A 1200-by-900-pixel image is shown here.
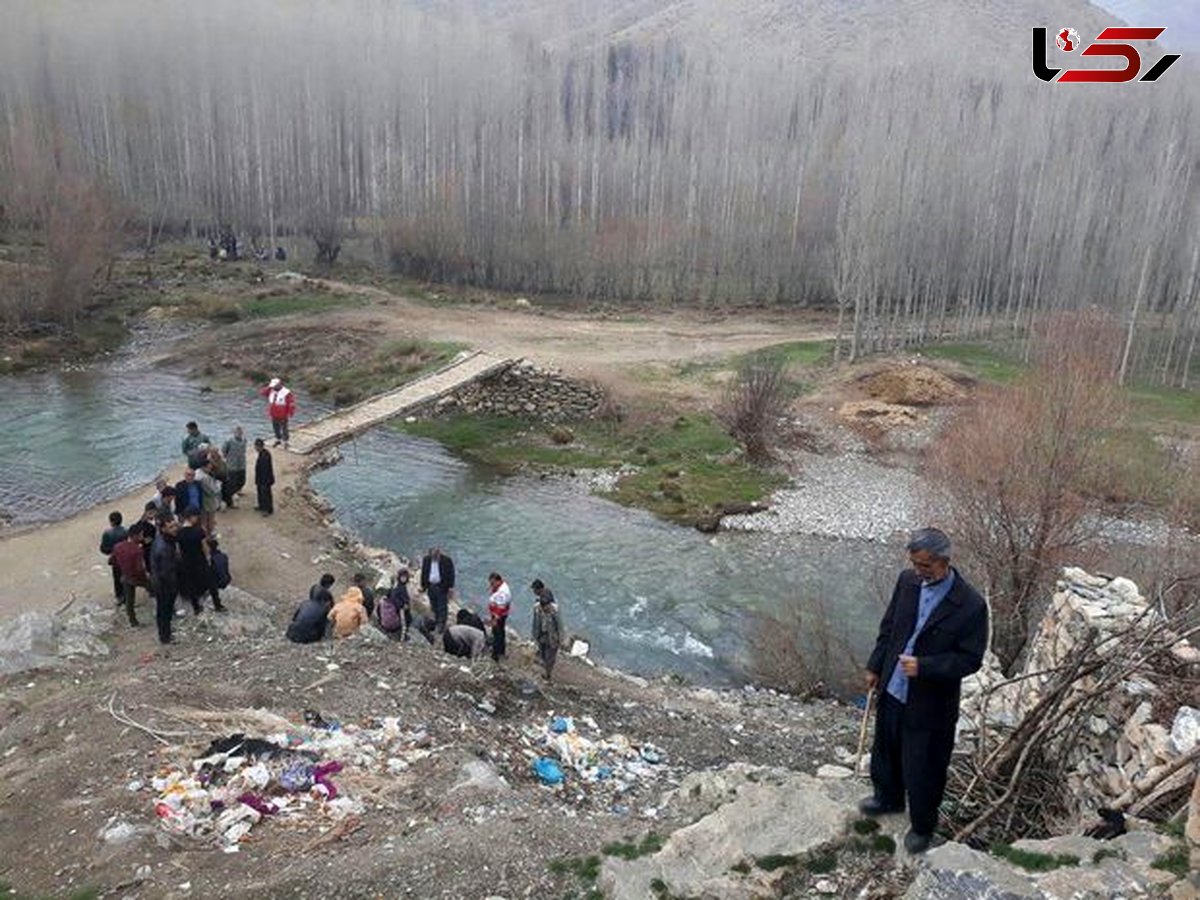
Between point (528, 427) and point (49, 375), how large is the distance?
1659cm

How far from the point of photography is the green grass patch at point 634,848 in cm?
685

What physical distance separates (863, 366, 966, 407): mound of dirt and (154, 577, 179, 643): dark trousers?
24009 mm

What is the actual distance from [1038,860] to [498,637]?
8972 millimetres

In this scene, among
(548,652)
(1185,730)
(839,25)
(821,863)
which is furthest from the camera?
(839,25)

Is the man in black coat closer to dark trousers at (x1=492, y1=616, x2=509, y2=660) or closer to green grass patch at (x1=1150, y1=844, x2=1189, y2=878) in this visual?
green grass patch at (x1=1150, y1=844, x2=1189, y2=878)

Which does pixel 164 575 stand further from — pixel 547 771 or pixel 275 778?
pixel 547 771

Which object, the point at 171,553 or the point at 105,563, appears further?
the point at 105,563

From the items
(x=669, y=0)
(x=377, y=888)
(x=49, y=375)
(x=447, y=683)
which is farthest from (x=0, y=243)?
(x=669, y=0)

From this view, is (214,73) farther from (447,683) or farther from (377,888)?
(377,888)

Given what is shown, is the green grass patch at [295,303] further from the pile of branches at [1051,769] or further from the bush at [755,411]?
the pile of branches at [1051,769]

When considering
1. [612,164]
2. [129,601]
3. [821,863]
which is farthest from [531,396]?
[821,863]

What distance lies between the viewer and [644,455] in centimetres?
2723

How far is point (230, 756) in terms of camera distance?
8.42m

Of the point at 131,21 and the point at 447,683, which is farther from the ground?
the point at 131,21
